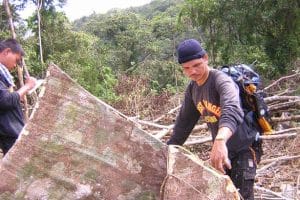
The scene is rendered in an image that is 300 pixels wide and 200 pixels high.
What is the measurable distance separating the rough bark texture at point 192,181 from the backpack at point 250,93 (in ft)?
1.86

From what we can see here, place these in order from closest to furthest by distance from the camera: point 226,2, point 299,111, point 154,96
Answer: point 299,111 < point 154,96 < point 226,2

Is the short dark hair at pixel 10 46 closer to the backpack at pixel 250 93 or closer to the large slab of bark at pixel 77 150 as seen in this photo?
the large slab of bark at pixel 77 150

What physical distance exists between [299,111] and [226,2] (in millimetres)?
7116

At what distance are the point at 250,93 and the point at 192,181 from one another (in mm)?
663

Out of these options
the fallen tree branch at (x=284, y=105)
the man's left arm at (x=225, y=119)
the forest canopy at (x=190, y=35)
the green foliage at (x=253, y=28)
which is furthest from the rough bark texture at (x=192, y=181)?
the green foliage at (x=253, y=28)

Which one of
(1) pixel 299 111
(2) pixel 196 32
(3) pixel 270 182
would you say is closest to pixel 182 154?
(3) pixel 270 182

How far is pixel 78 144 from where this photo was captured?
7.34 feet

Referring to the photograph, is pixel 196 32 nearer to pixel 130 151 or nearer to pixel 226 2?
pixel 226 2

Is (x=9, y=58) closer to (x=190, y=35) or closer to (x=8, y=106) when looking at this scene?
(x=8, y=106)

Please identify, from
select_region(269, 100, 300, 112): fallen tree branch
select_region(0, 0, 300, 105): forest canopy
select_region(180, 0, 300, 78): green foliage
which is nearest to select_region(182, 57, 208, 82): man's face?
select_region(269, 100, 300, 112): fallen tree branch

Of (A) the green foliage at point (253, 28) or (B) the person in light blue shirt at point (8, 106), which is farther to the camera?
(A) the green foliage at point (253, 28)

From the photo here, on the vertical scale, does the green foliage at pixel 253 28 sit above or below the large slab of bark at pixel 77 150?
below

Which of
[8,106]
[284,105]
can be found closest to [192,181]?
[8,106]

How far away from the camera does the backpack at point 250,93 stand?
2441mm
